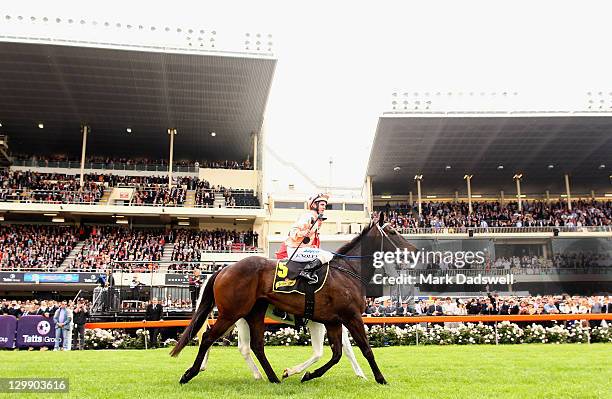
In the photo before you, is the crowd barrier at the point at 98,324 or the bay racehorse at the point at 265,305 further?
the crowd barrier at the point at 98,324

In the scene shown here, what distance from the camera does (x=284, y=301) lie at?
7965 mm

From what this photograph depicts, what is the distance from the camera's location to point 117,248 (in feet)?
119

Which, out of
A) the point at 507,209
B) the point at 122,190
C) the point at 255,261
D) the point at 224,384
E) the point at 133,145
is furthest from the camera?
the point at 507,209

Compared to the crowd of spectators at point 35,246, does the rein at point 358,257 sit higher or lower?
lower

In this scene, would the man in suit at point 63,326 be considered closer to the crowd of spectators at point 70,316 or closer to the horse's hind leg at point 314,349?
the crowd of spectators at point 70,316

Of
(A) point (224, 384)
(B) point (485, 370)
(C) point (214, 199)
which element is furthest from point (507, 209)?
(A) point (224, 384)

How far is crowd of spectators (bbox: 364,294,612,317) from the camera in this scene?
64.4 feet

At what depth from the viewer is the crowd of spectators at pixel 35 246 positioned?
3322 cm

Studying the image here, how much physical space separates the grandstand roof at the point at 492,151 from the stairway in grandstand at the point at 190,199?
46.1 ft

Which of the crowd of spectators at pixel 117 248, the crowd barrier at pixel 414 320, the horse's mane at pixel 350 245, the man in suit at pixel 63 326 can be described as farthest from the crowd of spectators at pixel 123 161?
the horse's mane at pixel 350 245

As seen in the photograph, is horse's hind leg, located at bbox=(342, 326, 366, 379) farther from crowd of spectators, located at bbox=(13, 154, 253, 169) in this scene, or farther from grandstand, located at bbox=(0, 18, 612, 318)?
crowd of spectators, located at bbox=(13, 154, 253, 169)

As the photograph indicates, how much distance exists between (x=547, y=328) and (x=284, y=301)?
13.8m

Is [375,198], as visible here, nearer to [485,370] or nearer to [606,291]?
[606,291]

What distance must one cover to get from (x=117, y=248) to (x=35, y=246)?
16.8 feet
